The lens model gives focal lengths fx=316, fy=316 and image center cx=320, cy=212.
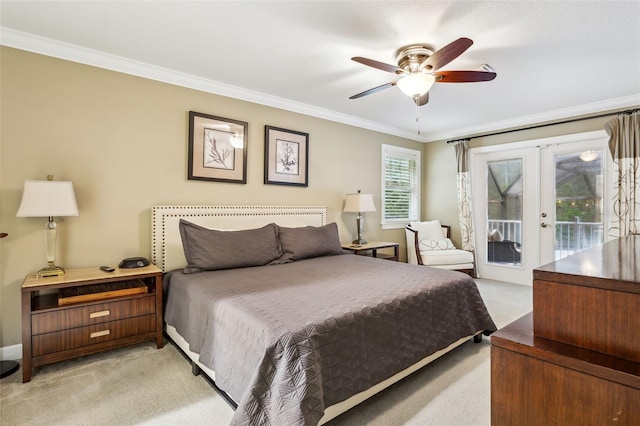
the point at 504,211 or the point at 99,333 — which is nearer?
the point at 99,333

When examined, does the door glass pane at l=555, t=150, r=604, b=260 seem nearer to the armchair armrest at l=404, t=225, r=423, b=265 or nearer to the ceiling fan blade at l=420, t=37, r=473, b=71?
the armchair armrest at l=404, t=225, r=423, b=265

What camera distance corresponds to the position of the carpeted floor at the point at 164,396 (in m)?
1.74

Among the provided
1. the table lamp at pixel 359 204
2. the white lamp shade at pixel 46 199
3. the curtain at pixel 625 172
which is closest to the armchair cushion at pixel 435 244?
the table lamp at pixel 359 204

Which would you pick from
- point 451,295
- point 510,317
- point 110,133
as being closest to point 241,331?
point 451,295

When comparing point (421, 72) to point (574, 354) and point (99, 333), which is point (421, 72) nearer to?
point (574, 354)

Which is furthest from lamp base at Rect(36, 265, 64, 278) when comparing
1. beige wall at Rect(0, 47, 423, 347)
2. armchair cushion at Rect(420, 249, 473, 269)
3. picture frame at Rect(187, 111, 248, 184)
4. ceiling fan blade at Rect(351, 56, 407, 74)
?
armchair cushion at Rect(420, 249, 473, 269)

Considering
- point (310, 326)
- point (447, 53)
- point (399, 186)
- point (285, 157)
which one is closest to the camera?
point (310, 326)

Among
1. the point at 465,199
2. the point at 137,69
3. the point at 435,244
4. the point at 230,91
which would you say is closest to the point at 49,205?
the point at 137,69

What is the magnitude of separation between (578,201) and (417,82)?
3.22 m

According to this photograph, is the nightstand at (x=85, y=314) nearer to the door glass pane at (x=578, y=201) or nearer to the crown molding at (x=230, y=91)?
the crown molding at (x=230, y=91)

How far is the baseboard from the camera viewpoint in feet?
7.70

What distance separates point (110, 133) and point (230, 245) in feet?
4.67

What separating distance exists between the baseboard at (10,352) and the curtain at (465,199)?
210 inches

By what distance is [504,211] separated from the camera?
480 centimetres
